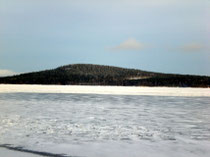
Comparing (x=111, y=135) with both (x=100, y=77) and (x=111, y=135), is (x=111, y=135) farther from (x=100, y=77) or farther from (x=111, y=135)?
→ (x=100, y=77)

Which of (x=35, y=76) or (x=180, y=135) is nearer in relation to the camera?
(x=180, y=135)

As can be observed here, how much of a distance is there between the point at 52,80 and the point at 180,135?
527 ft

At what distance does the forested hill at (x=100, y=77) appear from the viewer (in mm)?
156050

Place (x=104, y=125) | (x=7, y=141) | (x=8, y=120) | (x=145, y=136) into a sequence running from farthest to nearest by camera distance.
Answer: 1. (x=8, y=120)
2. (x=104, y=125)
3. (x=145, y=136)
4. (x=7, y=141)

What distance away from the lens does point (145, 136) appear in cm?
934

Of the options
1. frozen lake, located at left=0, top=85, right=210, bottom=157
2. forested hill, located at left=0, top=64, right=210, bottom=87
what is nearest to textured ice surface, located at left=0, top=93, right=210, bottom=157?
frozen lake, located at left=0, top=85, right=210, bottom=157

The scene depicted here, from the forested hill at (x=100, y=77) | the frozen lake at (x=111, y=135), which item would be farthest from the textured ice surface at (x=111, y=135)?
the forested hill at (x=100, y=77)

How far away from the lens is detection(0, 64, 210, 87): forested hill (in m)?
156

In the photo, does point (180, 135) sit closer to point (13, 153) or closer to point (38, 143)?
point (38, 143)

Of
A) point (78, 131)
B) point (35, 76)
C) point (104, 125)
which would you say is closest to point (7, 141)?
point (78, 131)

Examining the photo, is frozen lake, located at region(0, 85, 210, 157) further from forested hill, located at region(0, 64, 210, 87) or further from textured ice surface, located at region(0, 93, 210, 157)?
forested hill, located at region(0, 64, 210, 87)

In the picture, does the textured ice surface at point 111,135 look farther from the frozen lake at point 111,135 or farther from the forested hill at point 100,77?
the forested hill at point 100,77

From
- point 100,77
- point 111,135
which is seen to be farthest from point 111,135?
point 100,77

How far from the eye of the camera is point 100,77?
177m
